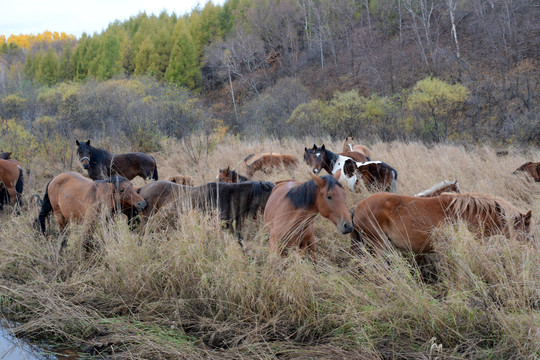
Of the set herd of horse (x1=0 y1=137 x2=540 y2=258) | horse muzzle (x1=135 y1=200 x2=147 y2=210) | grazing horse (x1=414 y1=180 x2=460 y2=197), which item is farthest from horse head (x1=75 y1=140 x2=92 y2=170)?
grazing horse (x1=414 y1=180 x2=460 y2=197)

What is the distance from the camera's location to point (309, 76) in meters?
47.5

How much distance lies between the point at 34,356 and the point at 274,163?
345 inches

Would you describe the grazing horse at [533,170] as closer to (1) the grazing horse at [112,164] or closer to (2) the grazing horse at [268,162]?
(2) the grazing horse at [268,162]

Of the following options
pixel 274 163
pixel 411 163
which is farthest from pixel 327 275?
pixel 274 163

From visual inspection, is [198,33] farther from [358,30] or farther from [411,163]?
[411,163]

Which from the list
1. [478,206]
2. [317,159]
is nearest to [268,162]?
[317,159]

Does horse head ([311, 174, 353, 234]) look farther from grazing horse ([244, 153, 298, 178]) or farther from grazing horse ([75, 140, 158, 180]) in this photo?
grazing horse ([244, 153, 298, 178])

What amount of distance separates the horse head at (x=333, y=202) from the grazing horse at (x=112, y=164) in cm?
681

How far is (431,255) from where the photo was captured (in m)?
5.36

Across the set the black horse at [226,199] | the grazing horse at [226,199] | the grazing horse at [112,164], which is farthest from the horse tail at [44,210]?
the grazing horse at [112,164]

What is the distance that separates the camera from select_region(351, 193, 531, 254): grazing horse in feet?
16.0

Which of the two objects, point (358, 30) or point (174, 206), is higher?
point (358, 30)

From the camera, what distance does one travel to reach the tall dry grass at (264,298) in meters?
3.87

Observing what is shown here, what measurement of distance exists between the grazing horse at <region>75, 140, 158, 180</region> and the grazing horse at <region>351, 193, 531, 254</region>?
7.12 metres
